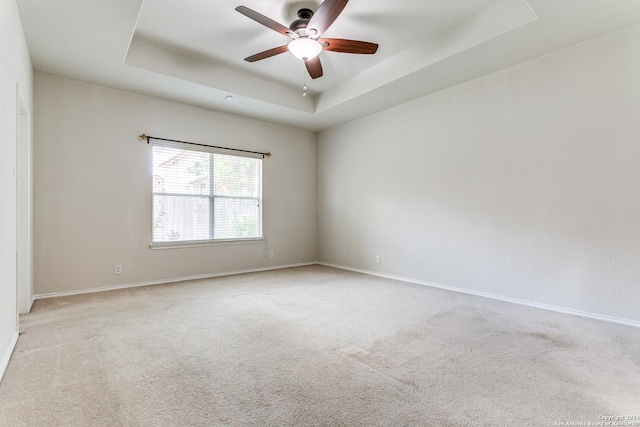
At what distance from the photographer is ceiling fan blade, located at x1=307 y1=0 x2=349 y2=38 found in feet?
7.81

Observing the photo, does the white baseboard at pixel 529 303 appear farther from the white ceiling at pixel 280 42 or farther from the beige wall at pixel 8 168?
the beige wall at pixel 8 168

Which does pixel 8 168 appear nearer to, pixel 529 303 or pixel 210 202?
pixel 210 202

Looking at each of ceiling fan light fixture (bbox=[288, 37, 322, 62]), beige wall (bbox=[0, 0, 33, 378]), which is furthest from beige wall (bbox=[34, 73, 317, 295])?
ceiling fan light fixture (bbox=[288, 37, 322, 62])

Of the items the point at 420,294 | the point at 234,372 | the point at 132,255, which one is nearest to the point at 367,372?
the point at 234,372

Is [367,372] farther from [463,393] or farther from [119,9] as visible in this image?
[119,9]

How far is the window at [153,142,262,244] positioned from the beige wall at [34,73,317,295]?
16 cm

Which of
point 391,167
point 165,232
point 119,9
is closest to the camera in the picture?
point 119,9

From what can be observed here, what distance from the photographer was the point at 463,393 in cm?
175

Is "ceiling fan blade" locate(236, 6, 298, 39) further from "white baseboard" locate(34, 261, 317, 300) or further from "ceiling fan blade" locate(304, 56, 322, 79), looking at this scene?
"white baseboard" locate(34, 261, 317, 300)

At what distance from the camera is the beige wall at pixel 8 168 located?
2000mm

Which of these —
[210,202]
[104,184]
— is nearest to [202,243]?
[210,202]

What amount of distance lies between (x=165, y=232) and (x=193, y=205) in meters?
0.57

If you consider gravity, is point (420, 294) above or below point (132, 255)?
below

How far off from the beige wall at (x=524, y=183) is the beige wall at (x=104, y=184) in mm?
2671
